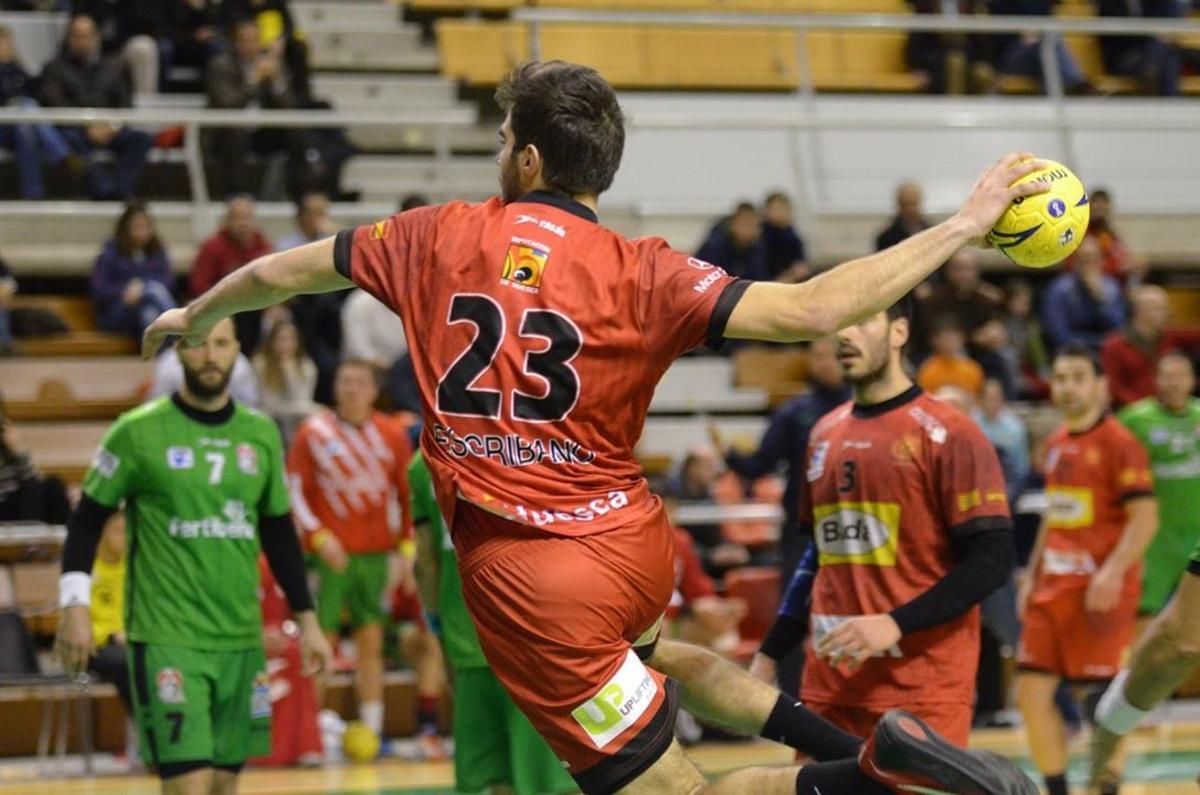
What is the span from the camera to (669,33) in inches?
678

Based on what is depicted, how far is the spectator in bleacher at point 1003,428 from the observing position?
1259 centimetres

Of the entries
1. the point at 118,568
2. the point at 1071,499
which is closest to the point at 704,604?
the point at 1071,499

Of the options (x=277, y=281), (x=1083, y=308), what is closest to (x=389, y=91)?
(x=1083, y=308)

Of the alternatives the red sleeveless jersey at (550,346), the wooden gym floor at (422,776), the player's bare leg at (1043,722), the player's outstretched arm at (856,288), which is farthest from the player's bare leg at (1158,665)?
the wooden gym floor at (422,776)

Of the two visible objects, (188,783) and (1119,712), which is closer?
(1119,712)

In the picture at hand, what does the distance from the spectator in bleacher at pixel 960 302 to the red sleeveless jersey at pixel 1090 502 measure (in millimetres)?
4569

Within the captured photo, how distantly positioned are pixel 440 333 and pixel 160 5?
1235 centimetres

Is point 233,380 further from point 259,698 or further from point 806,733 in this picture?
point 806,733

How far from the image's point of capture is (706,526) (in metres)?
12.7

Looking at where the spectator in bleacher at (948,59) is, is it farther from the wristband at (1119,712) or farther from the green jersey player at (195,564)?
the wristband at (1119,712)

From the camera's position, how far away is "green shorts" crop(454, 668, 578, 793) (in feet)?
23.6

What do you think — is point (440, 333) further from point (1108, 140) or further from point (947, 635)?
point (1108, 140)

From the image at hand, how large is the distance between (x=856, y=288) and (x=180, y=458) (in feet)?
12.1

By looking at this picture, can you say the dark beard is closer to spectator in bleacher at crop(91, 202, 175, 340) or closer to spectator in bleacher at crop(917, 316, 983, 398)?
spectator in bleacher at crop(91, 202, 175, 340)
